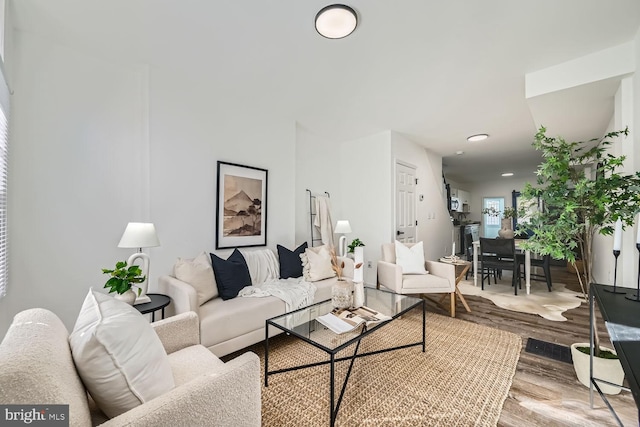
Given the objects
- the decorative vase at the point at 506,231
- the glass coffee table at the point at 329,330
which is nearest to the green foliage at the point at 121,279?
the glass coffee table at the point at 329,330

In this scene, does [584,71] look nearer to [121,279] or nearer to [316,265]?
[316,265]

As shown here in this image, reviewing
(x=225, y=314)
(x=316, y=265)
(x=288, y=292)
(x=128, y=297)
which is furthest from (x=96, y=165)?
(x=316, y=265)

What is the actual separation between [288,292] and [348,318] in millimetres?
867

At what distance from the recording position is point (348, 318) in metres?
1.88

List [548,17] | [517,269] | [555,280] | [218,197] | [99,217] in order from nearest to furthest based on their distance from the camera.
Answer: [548,17] → [99,217] → [218,197] → [517,269] → [555,280]

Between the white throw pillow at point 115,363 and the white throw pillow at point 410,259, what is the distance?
296cm

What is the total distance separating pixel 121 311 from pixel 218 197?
2.14m

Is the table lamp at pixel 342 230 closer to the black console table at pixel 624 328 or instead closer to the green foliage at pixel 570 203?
the green foliage at pixel 570 203

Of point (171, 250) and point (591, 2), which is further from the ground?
point (591, 2)

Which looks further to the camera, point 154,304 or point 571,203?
point 154,304

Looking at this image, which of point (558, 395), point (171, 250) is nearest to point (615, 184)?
point (558, 395)

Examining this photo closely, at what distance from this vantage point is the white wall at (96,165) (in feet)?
6.64

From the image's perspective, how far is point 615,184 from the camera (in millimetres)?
1639

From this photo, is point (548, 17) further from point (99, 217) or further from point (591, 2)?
point (99, 217)
